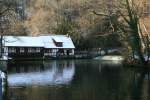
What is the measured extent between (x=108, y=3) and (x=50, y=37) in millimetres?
38200

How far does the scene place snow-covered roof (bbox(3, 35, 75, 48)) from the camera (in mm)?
77562

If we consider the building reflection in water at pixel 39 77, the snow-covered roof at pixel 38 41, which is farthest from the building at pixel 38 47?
the building reflection in water at pixel 39 77

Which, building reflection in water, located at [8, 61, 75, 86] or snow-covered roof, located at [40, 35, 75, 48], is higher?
snow-covered roof, located at [40, 35, 75, 48]

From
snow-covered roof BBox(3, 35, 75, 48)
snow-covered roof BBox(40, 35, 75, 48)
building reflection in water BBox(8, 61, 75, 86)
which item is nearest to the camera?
building reflection in water BBox(8, 61, 75, 86)

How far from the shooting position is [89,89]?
90.5ft

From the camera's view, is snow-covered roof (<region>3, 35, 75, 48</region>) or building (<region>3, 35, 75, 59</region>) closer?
building (<region>3, 35, 75, 59</region>)

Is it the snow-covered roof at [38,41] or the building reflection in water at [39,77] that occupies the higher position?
the snow-covered roof at [38,41]

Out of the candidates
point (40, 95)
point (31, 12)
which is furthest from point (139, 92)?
point (31, 12)

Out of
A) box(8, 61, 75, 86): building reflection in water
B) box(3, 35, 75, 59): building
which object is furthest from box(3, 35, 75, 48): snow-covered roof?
box(8, 61, 75, 86): building reflection in water

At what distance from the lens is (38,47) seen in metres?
80.6

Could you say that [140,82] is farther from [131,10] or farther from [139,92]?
[131,10]

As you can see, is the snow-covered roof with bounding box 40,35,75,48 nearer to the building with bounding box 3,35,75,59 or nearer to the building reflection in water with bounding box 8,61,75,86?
the building with bounding box 3,35,75,59

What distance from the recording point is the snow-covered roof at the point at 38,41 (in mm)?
77562

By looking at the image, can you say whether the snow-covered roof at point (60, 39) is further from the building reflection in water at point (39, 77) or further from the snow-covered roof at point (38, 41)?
the building reflection in water at point (39, 77)
